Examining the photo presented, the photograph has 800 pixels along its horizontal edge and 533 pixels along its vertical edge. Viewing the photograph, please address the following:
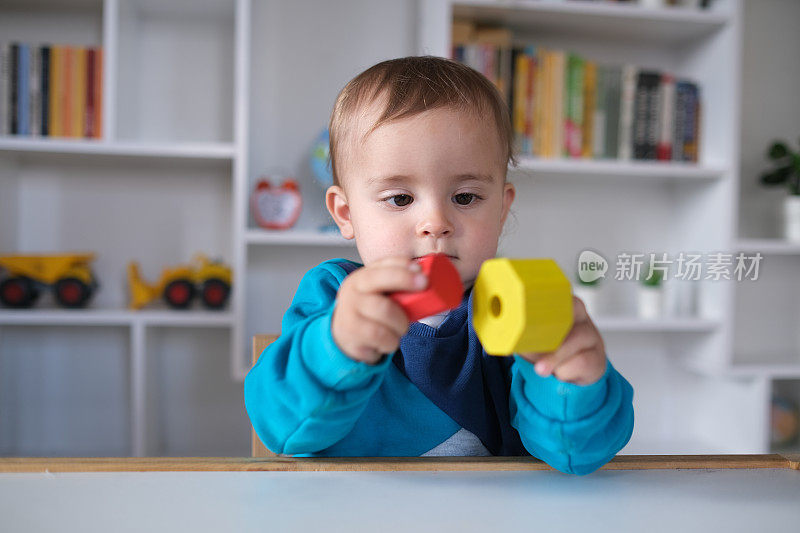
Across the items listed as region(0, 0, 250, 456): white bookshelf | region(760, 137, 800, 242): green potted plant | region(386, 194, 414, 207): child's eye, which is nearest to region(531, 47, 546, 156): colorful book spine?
region(760, 137, 800, 242): green potted plant

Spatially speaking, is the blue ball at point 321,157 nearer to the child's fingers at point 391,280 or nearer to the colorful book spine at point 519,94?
the colorful book spine at point 519,94

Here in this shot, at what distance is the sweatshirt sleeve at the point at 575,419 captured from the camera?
569 millimetres

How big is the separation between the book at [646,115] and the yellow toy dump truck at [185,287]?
4.06 ft

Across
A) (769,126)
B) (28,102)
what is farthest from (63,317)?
(769,126)

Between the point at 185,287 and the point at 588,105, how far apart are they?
125 centimetres

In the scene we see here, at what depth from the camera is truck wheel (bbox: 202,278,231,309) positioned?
1813mm

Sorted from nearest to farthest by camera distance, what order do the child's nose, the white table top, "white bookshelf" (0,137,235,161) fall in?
the white table top, the child's nose, "white bookshelf" (0,137,235,161)

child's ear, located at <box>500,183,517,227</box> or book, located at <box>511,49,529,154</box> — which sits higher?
book, located at <box>511,49,529,154</box>

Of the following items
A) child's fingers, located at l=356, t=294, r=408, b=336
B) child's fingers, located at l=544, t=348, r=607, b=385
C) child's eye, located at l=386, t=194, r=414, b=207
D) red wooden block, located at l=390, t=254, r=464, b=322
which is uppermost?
child's eye, located at l=386, t=194, r=414, b=207

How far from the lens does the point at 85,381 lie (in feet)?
6.65

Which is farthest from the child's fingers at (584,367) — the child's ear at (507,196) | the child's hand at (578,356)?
the child's ear at (507,196)

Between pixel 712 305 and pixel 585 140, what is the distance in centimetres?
62

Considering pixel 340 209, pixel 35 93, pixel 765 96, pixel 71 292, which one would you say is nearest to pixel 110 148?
pixel 35 93

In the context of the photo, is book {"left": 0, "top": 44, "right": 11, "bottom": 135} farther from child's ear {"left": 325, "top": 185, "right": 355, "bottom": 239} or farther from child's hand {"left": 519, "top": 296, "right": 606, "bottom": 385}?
child's hand {"left": 519, "top": 296, "right": 606, "bottom": 385}
